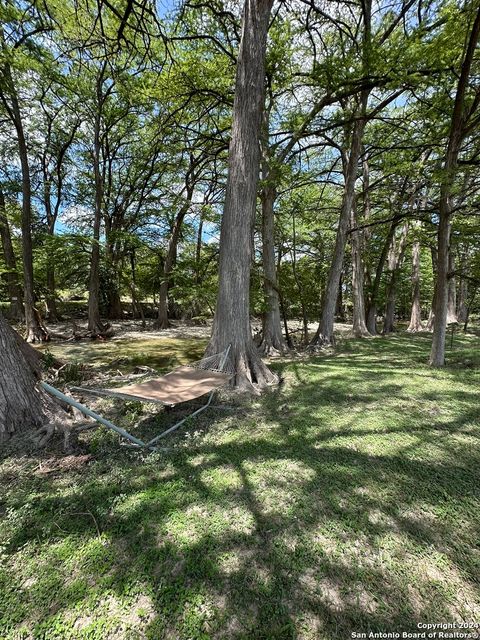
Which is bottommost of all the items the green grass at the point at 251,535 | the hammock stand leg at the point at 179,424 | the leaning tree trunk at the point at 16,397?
the green grass at the point at 251,535

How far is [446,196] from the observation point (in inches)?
198

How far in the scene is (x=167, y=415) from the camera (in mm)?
3639

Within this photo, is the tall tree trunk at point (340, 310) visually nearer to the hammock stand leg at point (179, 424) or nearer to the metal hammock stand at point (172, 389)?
the metal hammock stand at point (172, 389)

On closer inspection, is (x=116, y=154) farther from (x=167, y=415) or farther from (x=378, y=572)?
(x=378, y=572)

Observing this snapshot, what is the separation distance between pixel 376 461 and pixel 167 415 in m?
2.55

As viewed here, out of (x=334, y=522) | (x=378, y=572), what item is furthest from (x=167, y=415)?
(x=378, y=572)

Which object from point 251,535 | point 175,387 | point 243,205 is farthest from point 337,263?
point 251,535

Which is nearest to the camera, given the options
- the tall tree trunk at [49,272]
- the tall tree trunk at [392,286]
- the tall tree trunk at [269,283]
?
the tall tree trunk at [269,283]

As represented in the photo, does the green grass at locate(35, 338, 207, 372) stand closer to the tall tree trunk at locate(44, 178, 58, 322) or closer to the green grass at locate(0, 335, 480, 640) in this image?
the green grass at locate(0, 335, 480, 640)

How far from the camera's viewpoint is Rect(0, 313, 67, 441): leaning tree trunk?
2760 mm

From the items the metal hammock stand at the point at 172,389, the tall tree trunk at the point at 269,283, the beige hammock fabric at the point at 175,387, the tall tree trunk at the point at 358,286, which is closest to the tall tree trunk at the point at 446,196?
the tall tree trunk at the point at 269,283

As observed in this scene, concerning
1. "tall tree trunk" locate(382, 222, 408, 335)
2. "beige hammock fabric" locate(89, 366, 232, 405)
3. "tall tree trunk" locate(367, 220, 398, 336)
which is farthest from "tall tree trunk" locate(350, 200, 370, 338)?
"beige hammock fabric" locate(89, 366, 232, 405)

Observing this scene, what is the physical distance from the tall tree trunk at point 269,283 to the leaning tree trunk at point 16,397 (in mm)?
5583

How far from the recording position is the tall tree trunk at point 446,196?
14.7 ft
